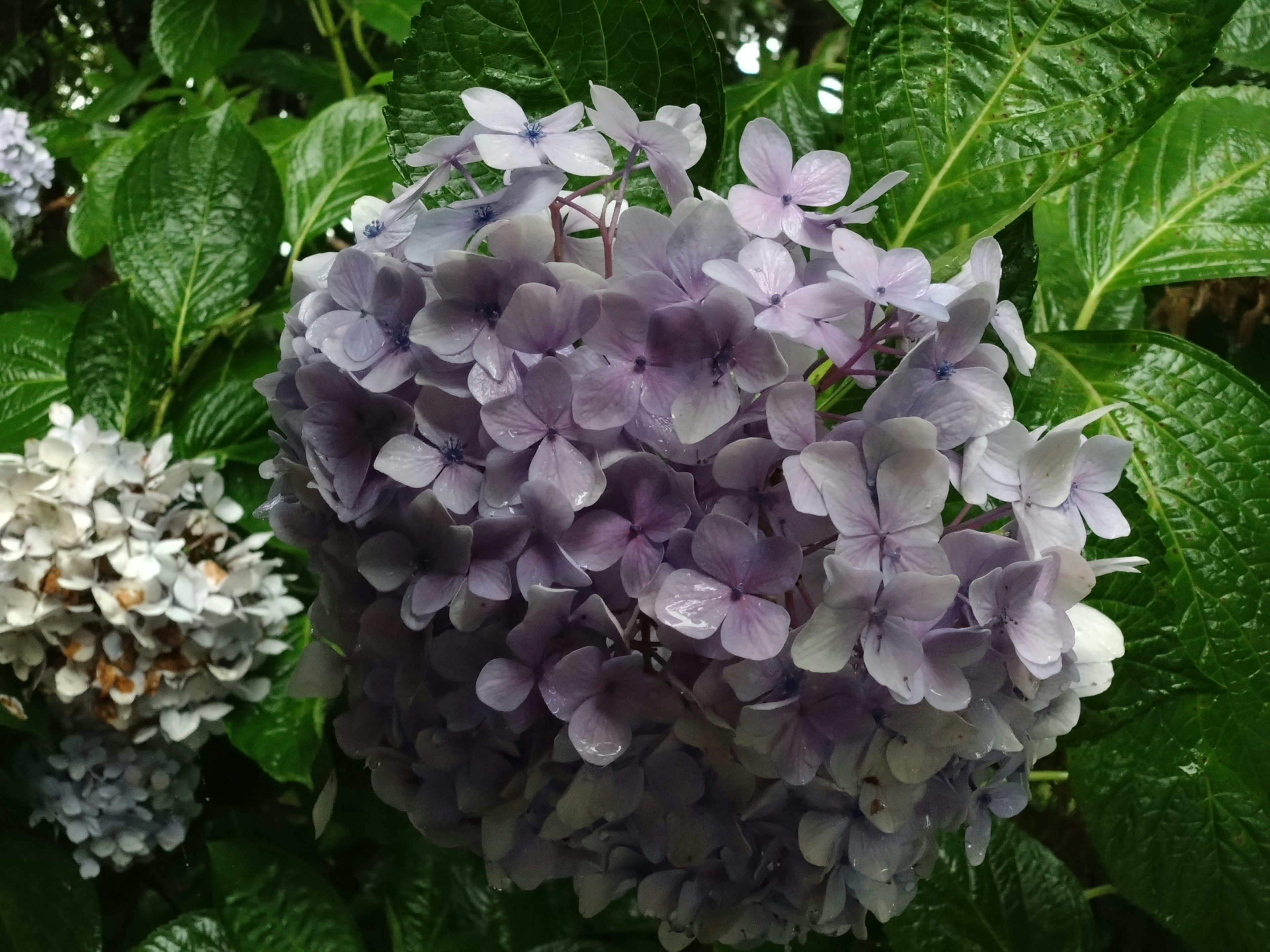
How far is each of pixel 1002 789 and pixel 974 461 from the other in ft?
0.52

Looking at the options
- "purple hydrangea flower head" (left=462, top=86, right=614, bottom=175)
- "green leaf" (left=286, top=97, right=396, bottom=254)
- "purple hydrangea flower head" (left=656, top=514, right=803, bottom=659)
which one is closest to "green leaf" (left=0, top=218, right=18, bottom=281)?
"green leaf" (left=286, top=97, right=396, bottom=254)

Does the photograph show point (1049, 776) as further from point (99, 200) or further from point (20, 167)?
point (20, 167)

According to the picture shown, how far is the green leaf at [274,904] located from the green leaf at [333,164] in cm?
49

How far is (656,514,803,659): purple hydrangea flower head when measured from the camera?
11.8 inches

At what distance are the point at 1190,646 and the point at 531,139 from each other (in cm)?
42

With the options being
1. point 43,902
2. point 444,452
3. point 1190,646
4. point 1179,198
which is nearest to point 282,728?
point 43,902

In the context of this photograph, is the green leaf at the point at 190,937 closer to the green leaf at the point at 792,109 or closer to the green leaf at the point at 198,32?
the green leaf at the point at 792,109

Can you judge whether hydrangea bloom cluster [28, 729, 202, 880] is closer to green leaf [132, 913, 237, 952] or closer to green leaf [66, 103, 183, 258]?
green leaf [132, 913, 237, 952]

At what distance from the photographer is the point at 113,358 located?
0.80 meters

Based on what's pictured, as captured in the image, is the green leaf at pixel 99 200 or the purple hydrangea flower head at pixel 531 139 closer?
the purple hydrangea flower head at pixel 531 139

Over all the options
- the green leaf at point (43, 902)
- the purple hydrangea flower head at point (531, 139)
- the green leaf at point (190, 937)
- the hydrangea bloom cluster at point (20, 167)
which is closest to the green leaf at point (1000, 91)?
the purple hydrangea flower head at point (531, 139)

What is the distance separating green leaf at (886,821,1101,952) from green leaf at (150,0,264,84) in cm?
108

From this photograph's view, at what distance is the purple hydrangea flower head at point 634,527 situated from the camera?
31 cm

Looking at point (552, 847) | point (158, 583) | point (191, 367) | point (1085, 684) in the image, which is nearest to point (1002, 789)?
point (1085, 684)
